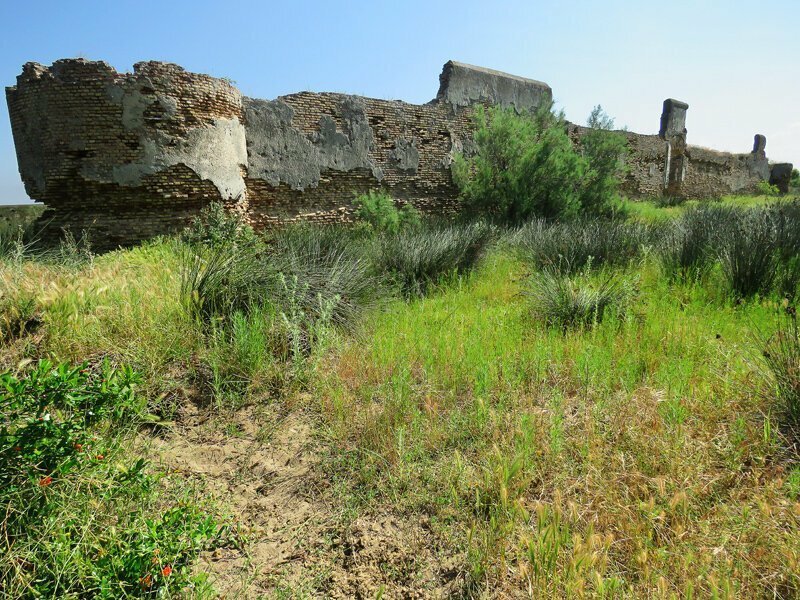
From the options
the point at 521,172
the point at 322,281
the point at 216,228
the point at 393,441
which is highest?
the point at 521,172

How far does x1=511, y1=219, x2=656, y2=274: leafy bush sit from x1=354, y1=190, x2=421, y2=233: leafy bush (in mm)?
2835

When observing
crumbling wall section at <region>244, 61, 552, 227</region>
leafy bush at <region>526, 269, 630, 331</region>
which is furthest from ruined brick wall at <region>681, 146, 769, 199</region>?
leafy bush at <region>526, 269, 630, 331</region>

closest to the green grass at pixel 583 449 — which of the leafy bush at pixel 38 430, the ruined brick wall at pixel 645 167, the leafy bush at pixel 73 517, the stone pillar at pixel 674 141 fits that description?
the leafy bush at pixel 73 517

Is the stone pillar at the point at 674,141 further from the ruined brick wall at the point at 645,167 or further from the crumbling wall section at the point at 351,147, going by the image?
the crumbling wall section at the point at 351,147

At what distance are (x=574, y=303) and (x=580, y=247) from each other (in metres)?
2.33

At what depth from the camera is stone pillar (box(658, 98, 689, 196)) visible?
54.4 feet

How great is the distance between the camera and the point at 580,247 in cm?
603

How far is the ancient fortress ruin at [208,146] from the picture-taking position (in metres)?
7.09

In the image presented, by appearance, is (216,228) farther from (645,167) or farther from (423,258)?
(645,167)

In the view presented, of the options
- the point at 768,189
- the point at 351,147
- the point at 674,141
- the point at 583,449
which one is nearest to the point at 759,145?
the point at 768,189

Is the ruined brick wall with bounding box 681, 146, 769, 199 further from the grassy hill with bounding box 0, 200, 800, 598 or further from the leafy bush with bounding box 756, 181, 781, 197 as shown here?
the grassy hill with bounding box 0, 200, 800, 598

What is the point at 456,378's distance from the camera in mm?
3031

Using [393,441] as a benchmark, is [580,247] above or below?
above

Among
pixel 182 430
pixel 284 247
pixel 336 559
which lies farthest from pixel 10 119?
pixel 336 559
